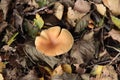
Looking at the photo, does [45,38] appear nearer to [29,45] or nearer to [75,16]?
[29,45]

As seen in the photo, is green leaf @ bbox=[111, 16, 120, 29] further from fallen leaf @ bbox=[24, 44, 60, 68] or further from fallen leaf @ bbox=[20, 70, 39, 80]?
fallen leaf @ bbox=[20, 70, 39, 80]

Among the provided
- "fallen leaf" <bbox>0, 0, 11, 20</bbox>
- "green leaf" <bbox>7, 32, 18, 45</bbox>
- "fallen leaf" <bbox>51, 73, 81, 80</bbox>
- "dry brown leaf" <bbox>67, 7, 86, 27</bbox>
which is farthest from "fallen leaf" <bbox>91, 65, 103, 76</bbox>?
"fallen leaf" <bbox>0, 0, 11, 20</bbox>

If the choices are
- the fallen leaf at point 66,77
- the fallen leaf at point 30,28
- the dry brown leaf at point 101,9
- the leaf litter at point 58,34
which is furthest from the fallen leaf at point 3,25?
the dry brown leaf at point 101,9

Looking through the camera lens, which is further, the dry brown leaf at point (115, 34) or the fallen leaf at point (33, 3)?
the fallen leaf at point (33, 3)

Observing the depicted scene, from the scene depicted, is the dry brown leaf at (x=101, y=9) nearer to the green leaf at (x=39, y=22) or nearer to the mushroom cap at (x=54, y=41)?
the mushroom cap at (x=54, y=41)

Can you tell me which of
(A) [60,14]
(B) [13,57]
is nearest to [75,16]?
(A) [60,14]

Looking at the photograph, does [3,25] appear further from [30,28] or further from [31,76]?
[31,76]

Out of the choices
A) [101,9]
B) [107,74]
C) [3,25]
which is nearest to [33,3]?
[3,25]
